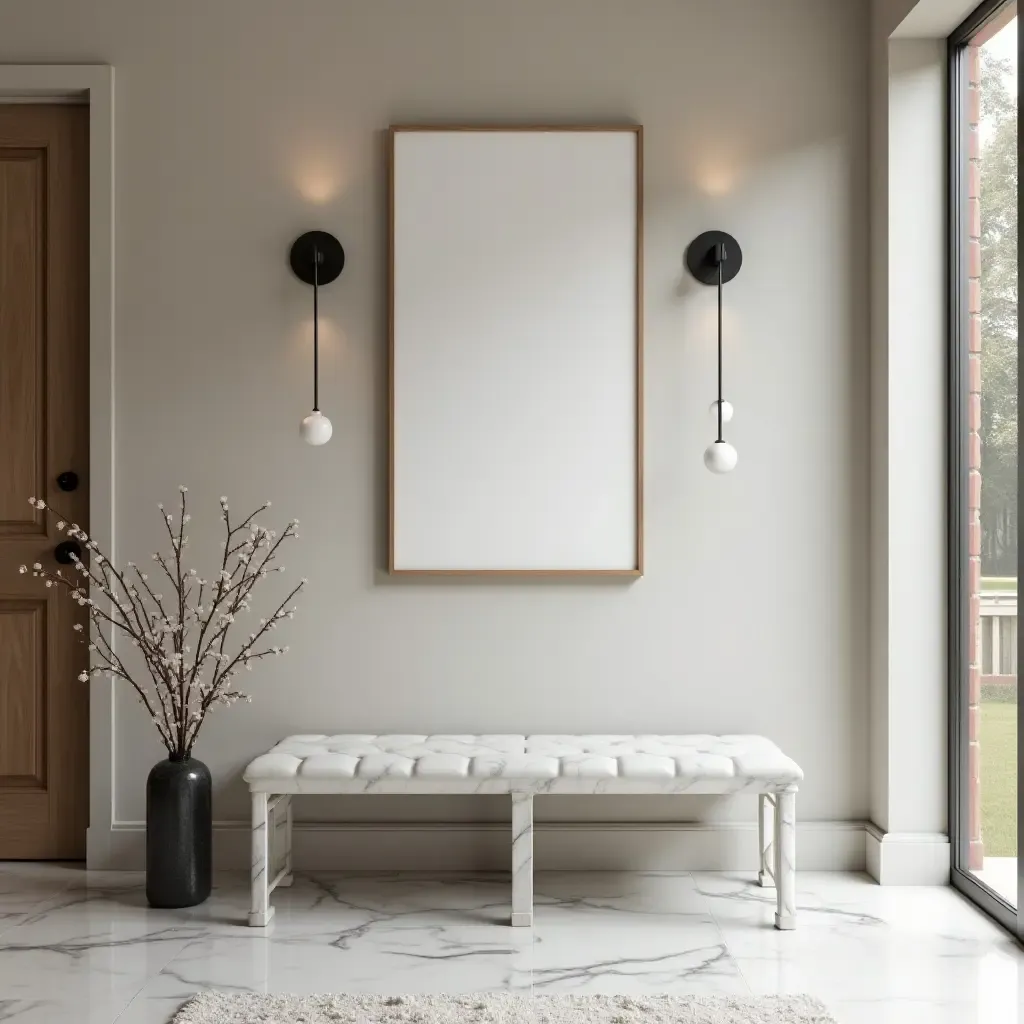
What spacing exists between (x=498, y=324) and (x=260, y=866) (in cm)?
152

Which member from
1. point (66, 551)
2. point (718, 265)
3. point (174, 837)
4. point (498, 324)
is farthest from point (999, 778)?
point (66, 551)

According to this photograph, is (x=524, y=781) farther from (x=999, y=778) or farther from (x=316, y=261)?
(x=316, y=261)

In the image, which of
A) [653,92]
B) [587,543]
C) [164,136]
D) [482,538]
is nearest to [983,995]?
[587,543]

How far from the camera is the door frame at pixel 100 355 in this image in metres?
2.92

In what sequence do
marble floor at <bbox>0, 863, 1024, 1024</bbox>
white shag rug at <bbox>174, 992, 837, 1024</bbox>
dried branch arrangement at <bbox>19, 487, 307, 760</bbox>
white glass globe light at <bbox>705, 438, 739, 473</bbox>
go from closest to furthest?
white shag rug at <bbox>174, 992, 837, 1024</bbox> → marble floor at <bbox>0, 863, 1024, 1024</bbox> → white glass globe light at <bbox>705, 438, 739, 473</bbox> → dried branch arrangement at <bbox>19, 487, 307, 760</bbox>

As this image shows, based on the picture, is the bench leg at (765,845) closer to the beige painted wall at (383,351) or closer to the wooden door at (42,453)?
the beige painted wall at (383,351)

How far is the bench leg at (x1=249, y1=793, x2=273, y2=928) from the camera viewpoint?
2.51 metres

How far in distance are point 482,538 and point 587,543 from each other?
29 centimetres

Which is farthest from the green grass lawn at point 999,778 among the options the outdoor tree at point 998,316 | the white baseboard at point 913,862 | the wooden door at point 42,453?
the wooden door at point 42,453

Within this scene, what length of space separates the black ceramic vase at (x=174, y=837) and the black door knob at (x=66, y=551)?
0.69 metres

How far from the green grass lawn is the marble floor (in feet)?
0.65

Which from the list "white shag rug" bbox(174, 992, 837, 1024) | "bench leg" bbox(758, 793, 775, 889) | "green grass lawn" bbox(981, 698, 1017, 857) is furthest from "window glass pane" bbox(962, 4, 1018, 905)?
"white shag rug" bbox(174, 992, 837, 1024)

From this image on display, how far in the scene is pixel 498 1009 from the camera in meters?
2.06

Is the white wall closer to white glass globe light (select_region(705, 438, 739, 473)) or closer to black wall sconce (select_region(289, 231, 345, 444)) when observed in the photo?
white glass globe light (select_region(705, 438, 739, 473))
